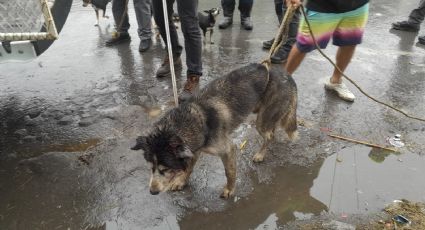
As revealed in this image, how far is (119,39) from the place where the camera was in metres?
6.14

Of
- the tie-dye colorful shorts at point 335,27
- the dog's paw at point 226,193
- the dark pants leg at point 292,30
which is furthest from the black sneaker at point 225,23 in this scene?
the dog's paw at point 226,193

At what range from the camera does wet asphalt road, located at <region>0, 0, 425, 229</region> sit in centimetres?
285

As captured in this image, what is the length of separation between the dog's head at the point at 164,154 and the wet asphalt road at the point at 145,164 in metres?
0.49

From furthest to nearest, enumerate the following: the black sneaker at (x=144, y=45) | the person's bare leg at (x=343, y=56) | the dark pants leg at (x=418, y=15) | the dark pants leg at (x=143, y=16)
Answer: the dark pants leg at (x=418, y=15) < the black sneaker at (x=144, y=45) < the dark pants leg at (x=143, y=16) < the person's bare leg at (x=343, y=56)

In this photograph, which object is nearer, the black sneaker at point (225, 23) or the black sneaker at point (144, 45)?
the black sneaker at point (144, 45)

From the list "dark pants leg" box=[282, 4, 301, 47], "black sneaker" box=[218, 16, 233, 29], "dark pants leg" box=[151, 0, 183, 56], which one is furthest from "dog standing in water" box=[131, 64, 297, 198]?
"black sneaker" box=[218, 16, 233, 29]

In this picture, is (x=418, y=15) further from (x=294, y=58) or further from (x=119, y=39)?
(x=119, y=39)

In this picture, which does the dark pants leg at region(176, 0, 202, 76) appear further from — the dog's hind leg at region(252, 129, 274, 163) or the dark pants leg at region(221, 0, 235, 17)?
the dark pants leg at region(221, 0, 235, 17)

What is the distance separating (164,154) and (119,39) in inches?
171

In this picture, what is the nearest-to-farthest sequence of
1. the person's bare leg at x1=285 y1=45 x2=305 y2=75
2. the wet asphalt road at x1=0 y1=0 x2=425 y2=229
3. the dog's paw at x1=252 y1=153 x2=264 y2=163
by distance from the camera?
the wet asphalt road at x1=0 y1=0 x2=425 y2=229
the dog's paw at x1=252 y1=153 x2=264 y2=163
the person's bare leg at x1=285 y1=45 x2=305 y2=75

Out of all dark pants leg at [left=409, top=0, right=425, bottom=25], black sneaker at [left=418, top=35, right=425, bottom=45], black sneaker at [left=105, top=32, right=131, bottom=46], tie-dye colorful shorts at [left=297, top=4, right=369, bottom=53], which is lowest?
black sneaker at [left=418, top=35, right=425, bottom=45]

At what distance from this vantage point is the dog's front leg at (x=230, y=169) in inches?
113

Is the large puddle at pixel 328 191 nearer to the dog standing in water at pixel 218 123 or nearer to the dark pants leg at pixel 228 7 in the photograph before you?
the dog standing in water at pixel 218 123

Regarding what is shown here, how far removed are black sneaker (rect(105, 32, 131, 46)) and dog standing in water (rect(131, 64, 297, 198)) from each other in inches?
140
